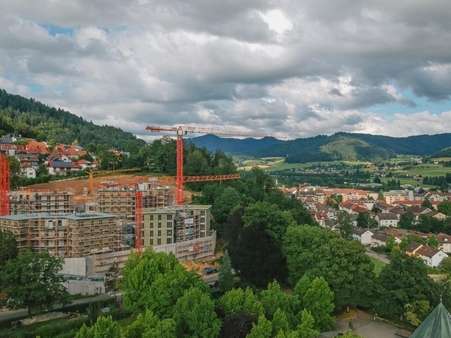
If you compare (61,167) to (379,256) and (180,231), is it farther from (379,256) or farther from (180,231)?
(379,256)

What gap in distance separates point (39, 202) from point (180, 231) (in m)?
13.7

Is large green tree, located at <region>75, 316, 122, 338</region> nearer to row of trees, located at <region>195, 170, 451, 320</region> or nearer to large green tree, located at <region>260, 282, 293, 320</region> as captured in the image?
large green tree, located at <region>260, 282, 293, 320</region>

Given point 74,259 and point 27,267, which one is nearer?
point 27,267

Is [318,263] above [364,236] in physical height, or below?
above

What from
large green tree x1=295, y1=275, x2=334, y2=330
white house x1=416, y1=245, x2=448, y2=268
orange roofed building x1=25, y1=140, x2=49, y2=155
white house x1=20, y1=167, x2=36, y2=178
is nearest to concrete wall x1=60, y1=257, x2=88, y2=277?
large green tree x1=295, y1=275, x2=334, y2=330

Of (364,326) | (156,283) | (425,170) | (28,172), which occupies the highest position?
(28,172)

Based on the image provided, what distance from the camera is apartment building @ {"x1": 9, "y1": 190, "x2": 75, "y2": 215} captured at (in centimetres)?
4406

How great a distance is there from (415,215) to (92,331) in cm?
6847

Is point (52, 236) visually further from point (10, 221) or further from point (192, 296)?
point (192, 296)

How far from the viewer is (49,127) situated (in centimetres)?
10150

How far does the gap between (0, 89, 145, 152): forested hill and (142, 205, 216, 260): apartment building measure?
37094 millimetres

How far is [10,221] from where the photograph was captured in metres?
34.1

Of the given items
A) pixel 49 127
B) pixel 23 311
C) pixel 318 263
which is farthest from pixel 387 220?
pixel 49 127

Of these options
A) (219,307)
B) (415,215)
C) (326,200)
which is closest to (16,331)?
(219,307)
